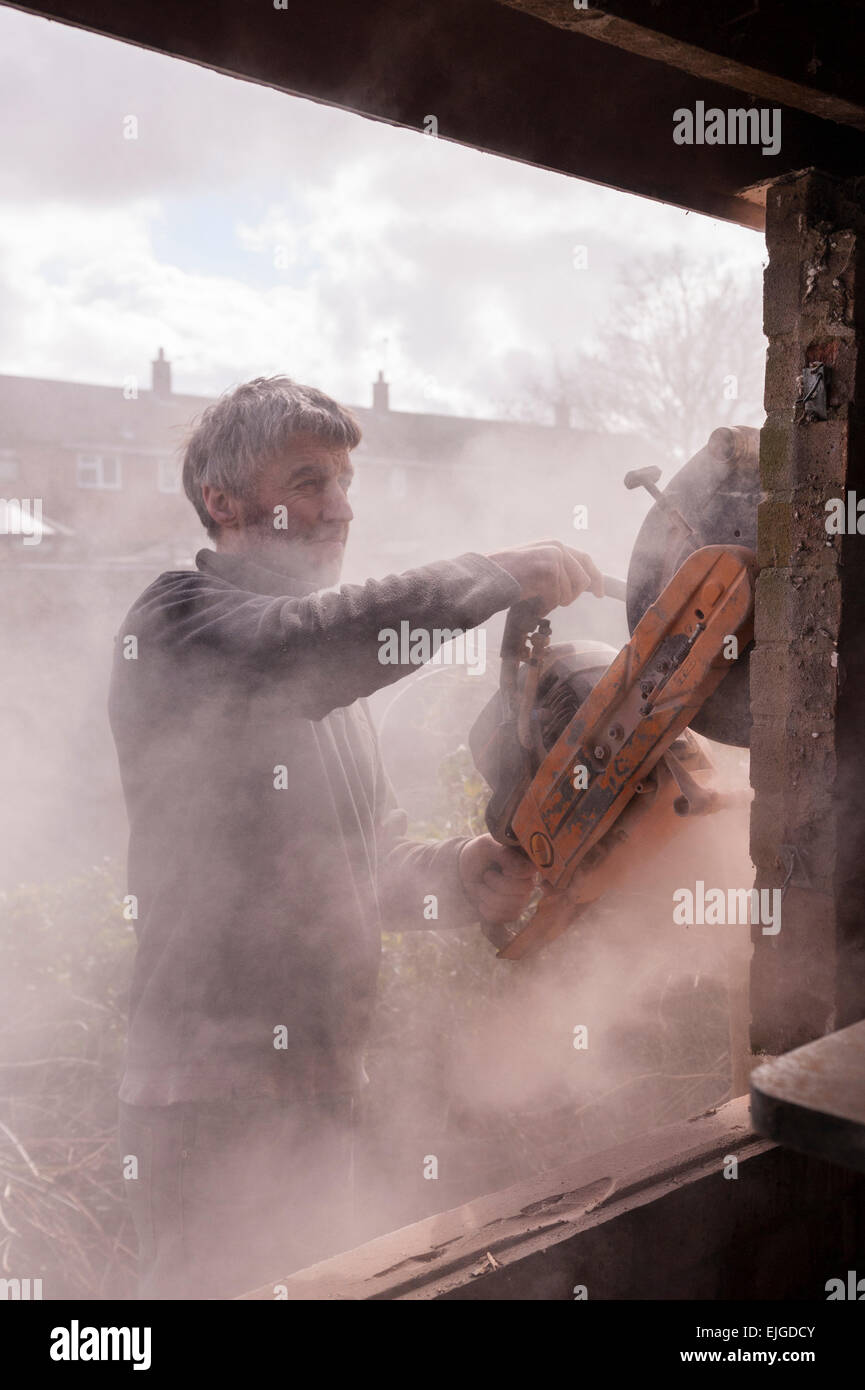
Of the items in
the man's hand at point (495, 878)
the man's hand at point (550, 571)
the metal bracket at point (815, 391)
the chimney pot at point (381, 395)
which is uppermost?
the chimney pot at point (381, 395)

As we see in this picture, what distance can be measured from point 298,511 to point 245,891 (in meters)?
0.96

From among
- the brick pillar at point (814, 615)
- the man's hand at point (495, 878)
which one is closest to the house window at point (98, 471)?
the man's hand at point (495, 878)

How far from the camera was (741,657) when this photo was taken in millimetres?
2141

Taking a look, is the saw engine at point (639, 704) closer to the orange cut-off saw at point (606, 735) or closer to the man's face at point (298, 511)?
the orange cut-off saw at point (606, 735)

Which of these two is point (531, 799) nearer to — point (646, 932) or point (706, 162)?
point (706, 162)

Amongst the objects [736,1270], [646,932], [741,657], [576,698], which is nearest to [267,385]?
[576,698]

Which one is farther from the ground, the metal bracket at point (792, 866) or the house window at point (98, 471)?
the house window at point (98, 471)

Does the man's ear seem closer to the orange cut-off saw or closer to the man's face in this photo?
the man's face

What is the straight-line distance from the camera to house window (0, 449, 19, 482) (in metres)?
19.2

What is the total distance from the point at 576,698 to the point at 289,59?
146 centimetres

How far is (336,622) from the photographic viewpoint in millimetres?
1980

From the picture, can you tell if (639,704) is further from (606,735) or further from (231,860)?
(231,860)

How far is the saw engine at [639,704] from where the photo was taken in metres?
2.08

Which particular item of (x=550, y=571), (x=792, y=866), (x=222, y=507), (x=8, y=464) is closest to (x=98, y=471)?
(x=8, y=464)
